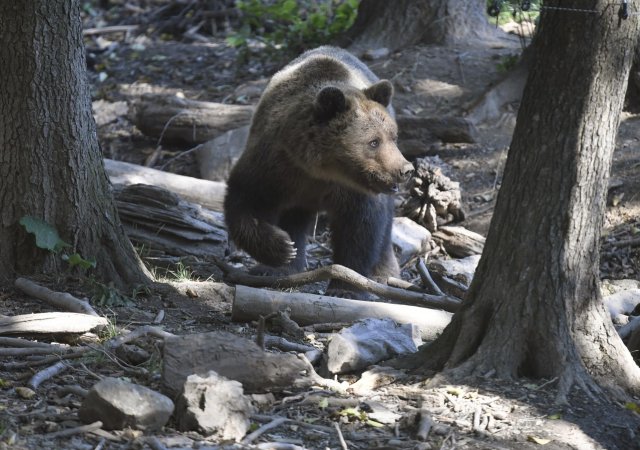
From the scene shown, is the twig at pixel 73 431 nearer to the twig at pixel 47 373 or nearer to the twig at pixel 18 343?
the twig at pixel 47 373

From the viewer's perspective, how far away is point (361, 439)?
171 inches

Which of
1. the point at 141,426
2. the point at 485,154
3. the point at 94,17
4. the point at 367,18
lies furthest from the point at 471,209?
the point at 94,17

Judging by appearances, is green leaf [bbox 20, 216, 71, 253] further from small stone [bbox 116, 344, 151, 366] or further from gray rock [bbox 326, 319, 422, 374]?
gray rock [bbox 326, 319, 422, 374]

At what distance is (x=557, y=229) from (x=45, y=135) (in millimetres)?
3522

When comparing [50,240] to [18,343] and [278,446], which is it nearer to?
[18,343]

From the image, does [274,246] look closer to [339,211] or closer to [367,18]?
[339,211]

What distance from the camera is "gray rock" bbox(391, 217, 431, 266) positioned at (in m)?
9.66

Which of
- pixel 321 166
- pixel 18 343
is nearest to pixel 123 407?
pixel 18 343

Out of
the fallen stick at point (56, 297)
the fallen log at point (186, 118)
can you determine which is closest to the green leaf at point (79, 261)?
the fallen stick at point (56, 297)

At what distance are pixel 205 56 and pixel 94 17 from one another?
4.43 meters

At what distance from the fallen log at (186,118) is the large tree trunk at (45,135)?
557 centimetres

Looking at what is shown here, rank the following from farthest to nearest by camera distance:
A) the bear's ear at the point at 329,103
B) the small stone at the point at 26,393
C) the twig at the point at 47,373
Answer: the bear's ear at the point at 329,103, the twig at the point at 47,373, the small stone at the point at 26,393

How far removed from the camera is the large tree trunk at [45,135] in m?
5.98

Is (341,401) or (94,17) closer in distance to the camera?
(341,401)
